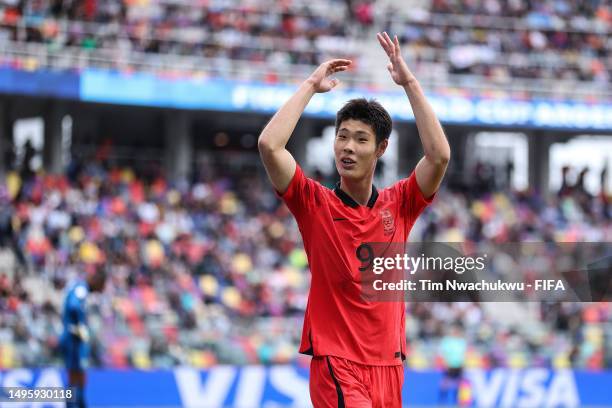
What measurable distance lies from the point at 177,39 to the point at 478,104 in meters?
6.31

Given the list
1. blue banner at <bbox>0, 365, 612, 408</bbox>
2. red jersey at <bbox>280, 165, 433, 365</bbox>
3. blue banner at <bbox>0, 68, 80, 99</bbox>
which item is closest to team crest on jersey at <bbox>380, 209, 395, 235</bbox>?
red jersey at <bbox>280, 165, 433, 365</bbox>

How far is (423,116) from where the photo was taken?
5.36 m

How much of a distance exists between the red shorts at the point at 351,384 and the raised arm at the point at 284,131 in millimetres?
815

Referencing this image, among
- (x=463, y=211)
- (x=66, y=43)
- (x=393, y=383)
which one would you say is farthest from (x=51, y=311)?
(x=393, y=383)

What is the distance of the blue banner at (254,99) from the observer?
21594 mm

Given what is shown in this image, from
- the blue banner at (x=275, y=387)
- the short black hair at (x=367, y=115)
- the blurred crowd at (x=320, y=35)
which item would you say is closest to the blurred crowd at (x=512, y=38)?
the blurred crowd at (x=320, y=35)

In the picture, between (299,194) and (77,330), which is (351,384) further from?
(77,330)

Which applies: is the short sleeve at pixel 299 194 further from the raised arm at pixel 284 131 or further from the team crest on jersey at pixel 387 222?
the team crest on jersey at pixel 387 222

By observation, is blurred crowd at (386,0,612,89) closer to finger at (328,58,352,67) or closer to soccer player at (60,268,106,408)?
soccer player at (60,268,106,408)

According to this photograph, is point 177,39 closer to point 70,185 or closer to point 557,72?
point 70,185

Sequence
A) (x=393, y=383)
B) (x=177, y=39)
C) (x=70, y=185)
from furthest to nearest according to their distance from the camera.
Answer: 1. (x=177, y=39)
2. (x=70, y=185)
3. (x=393, y=383)

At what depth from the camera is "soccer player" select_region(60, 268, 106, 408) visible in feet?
38.4

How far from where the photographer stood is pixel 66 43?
21.6 metres

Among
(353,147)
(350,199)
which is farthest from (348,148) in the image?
(350,199)
